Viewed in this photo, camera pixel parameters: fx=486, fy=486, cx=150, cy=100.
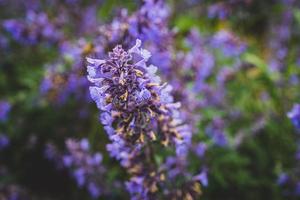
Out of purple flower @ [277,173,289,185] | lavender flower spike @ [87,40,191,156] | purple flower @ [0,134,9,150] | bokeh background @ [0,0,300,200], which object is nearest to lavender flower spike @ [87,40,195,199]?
lavender flower spike @ [87,40,191,156]

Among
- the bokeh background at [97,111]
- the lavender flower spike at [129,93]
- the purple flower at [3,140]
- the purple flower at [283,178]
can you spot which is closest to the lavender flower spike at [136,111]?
the lavender flower spike at [129,93]

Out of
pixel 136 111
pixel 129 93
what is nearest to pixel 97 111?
pixel 136 111

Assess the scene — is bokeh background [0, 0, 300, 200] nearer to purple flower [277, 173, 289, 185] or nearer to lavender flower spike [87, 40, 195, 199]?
purple flower [277, 173, 289, 185]

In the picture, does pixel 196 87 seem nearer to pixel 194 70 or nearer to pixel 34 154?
pixel 194 70

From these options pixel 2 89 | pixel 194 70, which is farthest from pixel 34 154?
pixel 194 70

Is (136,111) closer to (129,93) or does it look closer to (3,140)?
(129,93)

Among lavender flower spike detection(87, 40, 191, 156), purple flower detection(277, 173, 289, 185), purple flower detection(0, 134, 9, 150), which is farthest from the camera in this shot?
purple flower detection(0, 134, 9, 150)

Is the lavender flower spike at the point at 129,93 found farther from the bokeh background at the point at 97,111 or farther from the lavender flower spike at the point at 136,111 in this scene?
the bokeh background at the point at 97,111

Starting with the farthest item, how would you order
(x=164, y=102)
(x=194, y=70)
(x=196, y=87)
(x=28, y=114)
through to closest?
(x=28, y=114) < (x=196, y=87) < (x=194, y=70) < (x=164, y=102)
